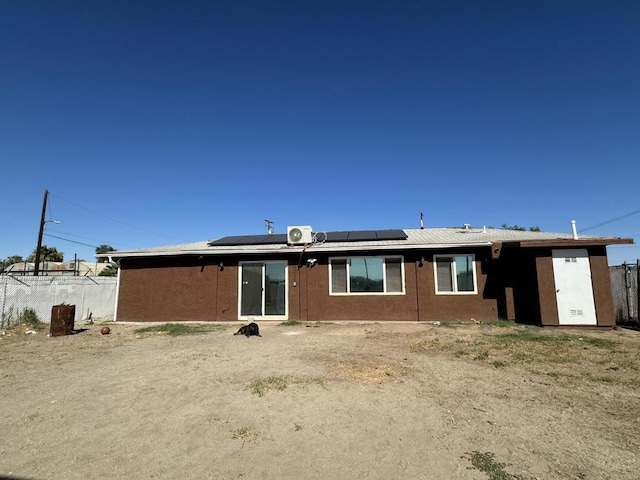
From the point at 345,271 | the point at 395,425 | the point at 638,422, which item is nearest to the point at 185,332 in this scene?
the point at 345,271

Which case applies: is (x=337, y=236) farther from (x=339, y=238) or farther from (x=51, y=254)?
(x=51, y=254)

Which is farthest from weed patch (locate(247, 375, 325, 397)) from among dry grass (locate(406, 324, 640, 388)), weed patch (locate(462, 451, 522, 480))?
dry grass (locate(406, 324, 640, 388))

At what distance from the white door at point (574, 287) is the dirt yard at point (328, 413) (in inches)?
109

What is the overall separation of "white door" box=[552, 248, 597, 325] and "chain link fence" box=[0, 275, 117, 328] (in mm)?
17906

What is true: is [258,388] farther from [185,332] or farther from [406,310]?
[406,310]

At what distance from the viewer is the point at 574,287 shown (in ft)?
33.9

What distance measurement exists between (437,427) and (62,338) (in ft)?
35.1

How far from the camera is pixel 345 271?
501 inches

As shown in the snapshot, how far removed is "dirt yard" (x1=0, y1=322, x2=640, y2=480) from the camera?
2898 millimetres

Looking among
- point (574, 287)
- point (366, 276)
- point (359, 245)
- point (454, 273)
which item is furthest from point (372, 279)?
point (574, 287)

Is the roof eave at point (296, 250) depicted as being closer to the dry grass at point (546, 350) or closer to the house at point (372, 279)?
the house at point (372, 279)

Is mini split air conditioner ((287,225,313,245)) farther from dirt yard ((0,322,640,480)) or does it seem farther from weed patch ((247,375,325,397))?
weed patch ((247,375,325,397))

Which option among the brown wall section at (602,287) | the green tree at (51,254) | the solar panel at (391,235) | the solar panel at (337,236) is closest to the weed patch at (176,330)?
the solar panel at (337,236)

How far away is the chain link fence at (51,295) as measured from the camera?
41.6 ft
